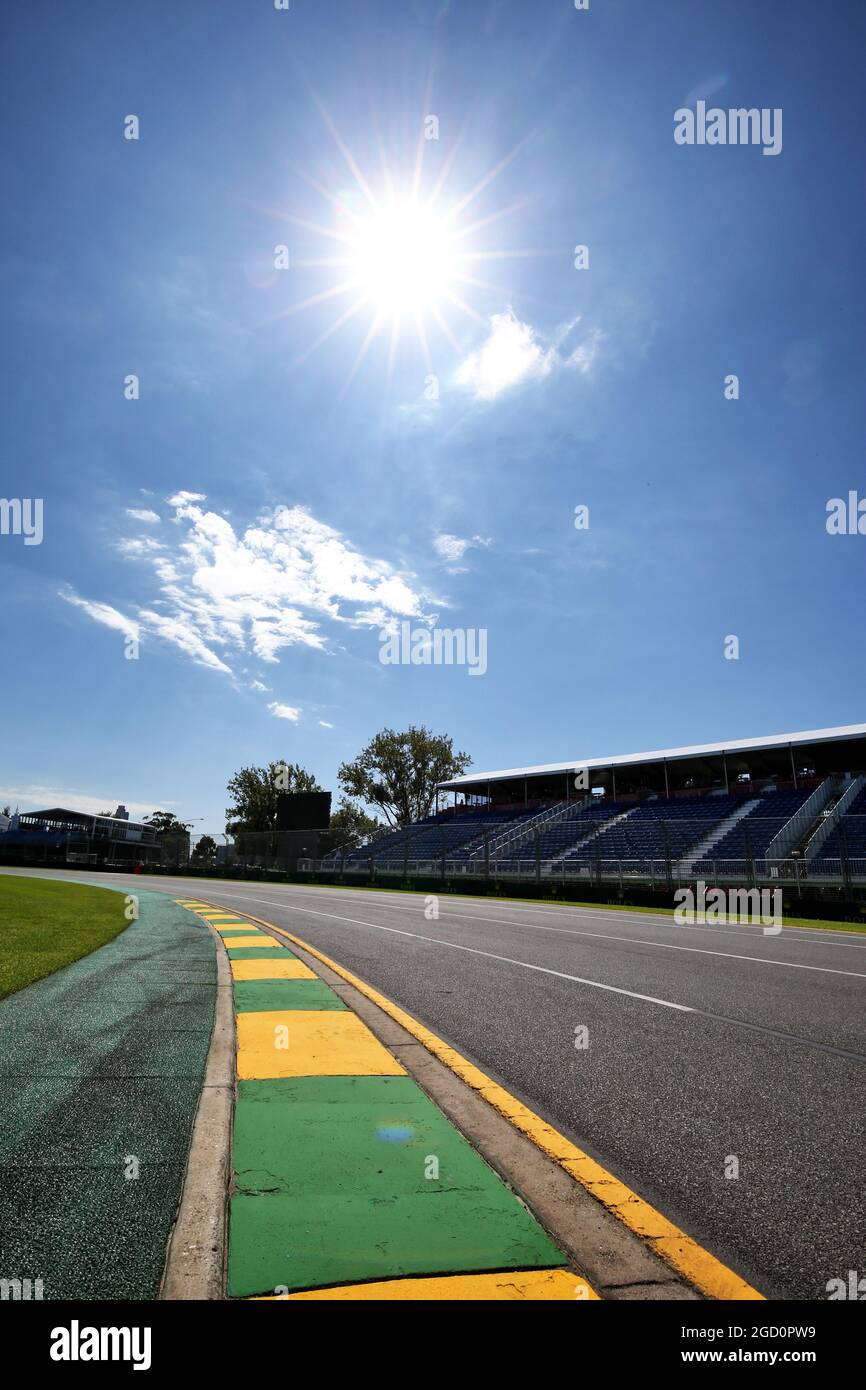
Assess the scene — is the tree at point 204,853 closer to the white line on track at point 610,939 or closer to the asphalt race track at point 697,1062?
the white line on track at point 610,939

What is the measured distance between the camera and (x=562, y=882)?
1080 inches

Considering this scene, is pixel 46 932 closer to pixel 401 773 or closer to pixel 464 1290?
pixel 464 1290

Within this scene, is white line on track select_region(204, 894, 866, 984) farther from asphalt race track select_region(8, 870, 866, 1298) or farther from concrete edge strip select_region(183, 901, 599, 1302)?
concrete edge strip select_region(183, 901, 599, 1302)

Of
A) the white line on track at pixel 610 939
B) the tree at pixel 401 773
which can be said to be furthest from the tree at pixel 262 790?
the white line on track at pixel 610 939

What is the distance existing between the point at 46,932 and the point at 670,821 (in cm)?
2626

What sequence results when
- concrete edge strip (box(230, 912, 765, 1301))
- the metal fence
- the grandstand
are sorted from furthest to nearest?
the grandstand → the metal fence → concrete edge strip (box(230, 912, 765, 1301))

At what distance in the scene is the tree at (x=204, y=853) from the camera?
50156mm

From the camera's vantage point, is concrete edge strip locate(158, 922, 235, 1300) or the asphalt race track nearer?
concrete edge strip locate(158, 922, 235, 1300)

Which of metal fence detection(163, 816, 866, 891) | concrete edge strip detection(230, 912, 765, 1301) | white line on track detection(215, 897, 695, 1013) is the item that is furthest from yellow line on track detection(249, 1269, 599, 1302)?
metal fence detection(163, 816, 866, 891)

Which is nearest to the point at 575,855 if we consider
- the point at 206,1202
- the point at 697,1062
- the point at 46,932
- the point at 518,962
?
the point at 518,962

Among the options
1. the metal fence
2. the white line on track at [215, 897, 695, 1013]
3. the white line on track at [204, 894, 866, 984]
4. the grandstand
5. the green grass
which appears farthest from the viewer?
the grandstand

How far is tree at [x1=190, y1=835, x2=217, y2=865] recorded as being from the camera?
165 feet

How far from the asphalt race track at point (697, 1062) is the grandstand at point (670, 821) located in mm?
12203

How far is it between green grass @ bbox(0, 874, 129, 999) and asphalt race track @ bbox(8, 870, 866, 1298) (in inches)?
128
